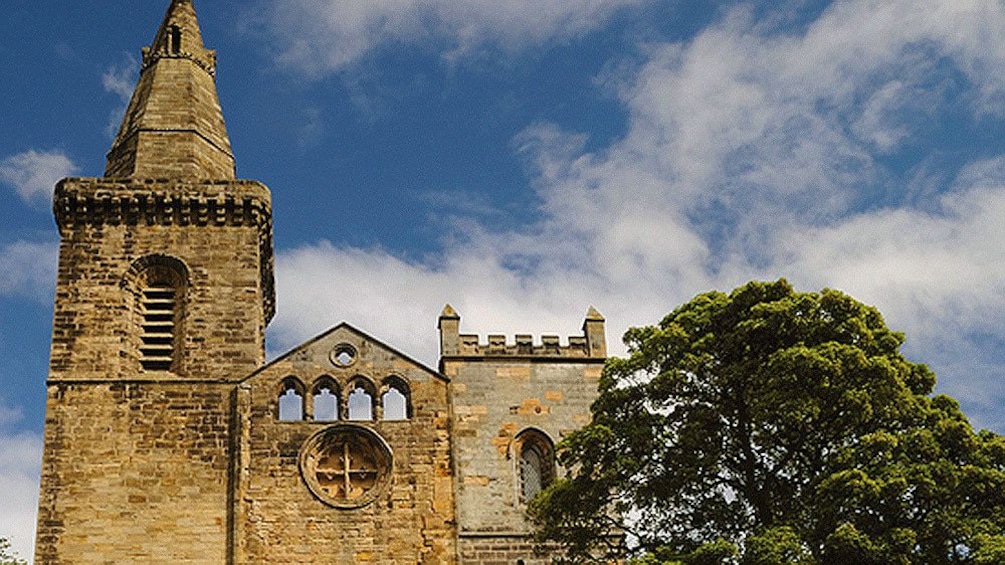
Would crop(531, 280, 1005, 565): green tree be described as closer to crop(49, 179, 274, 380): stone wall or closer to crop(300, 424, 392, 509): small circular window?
crop(300, 424, 392, 509): small circular window

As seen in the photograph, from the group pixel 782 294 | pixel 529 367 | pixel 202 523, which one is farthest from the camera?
pixel 529 367

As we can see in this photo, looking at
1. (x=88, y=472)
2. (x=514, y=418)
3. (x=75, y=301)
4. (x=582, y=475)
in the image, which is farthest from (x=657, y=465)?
(x=75, y=301)

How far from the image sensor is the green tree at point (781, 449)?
53.8 ft

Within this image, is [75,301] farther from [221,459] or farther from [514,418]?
[514,418]

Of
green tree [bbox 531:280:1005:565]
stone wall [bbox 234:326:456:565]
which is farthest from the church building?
green tree [bbox 531:280:1005:565]

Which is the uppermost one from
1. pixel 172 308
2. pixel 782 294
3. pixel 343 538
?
pixel 172 308

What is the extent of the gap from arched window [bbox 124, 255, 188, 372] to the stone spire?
2.37 metres

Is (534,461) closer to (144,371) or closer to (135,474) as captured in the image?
(135,474)

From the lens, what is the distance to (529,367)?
2606 cm

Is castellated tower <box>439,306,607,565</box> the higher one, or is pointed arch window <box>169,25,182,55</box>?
pointed arch window <box>169,25,182,55</box>

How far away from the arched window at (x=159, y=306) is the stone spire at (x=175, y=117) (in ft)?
7.77

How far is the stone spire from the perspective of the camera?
2856 cm

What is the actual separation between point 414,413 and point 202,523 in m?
5.00

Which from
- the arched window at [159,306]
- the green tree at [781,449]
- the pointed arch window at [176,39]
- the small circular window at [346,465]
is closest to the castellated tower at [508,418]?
the small circular window at [346,465]
